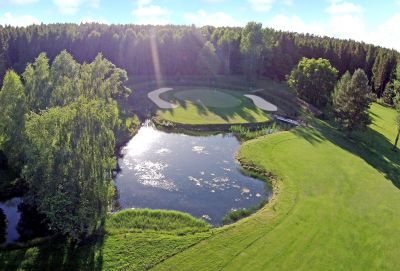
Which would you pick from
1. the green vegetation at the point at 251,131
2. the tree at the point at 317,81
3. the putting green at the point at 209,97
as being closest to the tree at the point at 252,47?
the putting green at the point at 209,97

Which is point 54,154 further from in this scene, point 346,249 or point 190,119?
point 190,119

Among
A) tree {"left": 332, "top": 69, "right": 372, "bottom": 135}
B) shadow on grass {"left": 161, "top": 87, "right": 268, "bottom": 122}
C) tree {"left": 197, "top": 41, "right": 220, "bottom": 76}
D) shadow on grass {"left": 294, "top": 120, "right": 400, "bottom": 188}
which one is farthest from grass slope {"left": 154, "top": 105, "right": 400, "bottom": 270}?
tree {"left": 197, "top": 41, "right": 220, "bottom": 76}

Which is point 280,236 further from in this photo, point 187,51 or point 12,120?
point 187,51

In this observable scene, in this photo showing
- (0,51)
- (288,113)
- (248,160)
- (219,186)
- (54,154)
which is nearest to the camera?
(54,154)

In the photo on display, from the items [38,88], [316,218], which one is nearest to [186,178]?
[316,218]

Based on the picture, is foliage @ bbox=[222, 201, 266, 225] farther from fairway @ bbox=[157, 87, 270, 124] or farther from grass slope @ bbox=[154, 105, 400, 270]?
fairway @ bbox=[157, 87, 270, 124]

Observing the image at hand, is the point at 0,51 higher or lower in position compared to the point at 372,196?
higher

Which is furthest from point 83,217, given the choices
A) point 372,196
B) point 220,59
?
point 220,59
